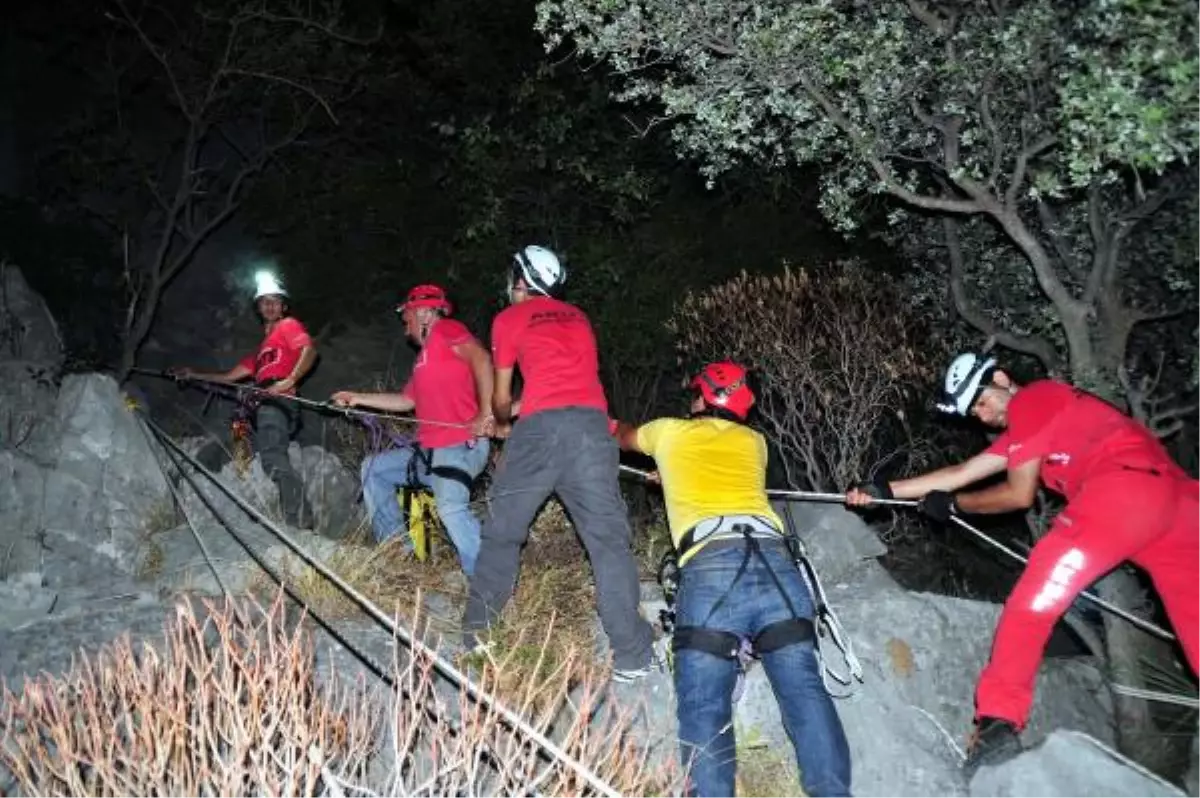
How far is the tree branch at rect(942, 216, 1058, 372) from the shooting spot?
650cm

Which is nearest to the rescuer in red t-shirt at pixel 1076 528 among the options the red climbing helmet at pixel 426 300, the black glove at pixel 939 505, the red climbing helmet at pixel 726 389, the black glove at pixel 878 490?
the black glove at pixel 939 505

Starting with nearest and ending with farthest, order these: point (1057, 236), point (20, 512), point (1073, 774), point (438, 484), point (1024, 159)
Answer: point (1073, 774)
point (1024, 159)
point (438, 484)
point (1057, 236)
point (20, 512)

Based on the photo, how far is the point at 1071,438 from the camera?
4.74 metres

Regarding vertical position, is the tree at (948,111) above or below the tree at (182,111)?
below

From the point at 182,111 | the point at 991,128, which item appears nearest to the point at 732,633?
the point at 991,128

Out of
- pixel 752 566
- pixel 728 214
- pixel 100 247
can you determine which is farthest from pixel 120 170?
pixel 752 566

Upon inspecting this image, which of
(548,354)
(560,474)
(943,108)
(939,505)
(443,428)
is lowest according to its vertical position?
(939,505)

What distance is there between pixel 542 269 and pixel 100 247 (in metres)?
9.93

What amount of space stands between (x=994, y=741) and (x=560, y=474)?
2.54 m

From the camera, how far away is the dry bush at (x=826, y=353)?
8281mm

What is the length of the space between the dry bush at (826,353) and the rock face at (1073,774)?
12.7 feet

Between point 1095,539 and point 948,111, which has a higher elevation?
point 948,111

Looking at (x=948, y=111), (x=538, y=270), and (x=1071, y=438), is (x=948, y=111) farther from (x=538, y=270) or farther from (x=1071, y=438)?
(x=538, y=270)

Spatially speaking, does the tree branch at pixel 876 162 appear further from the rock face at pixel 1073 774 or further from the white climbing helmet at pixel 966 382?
the rock face at pixel 1073 774
